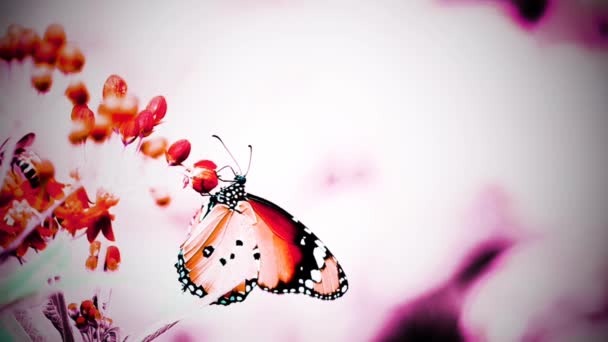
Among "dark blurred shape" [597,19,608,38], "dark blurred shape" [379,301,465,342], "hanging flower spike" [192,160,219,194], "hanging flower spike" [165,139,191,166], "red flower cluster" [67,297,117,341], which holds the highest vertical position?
"dark blurred shape" [597,19,608,38]

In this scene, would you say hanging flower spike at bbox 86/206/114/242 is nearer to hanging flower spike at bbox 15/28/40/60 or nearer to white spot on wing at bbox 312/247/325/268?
hanging flower spike at bbox 15/28/40/60

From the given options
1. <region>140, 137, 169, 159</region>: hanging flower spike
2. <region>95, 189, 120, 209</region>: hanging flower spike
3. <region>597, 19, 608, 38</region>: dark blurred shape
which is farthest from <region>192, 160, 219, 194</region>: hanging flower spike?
<region>597, 19, 608, 38</region>: dark blurred shape

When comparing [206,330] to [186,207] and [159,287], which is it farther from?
[186,207]

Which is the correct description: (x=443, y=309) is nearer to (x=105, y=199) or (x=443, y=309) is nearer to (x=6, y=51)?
(x=105, y=199)

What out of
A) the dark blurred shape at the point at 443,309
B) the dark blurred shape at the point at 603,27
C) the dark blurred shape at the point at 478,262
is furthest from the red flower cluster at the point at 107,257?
the dark blurred shape at the point at 603,27

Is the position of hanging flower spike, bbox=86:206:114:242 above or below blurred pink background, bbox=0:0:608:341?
below

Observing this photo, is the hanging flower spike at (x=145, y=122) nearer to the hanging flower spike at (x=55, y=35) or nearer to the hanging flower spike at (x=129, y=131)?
the hanging flower spike at (x=129, y=131)
